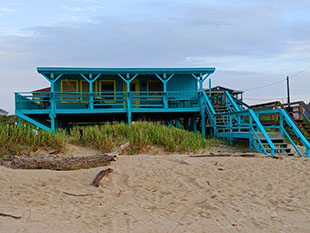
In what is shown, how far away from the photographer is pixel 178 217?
5.15 meters

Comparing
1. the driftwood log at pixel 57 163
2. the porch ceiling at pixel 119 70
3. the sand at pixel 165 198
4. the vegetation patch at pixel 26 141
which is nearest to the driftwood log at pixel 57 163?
the driftwood log at pixel 57 163

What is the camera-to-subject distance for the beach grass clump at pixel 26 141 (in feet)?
34.8

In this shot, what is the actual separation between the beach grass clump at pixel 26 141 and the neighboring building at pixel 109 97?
5954 mm

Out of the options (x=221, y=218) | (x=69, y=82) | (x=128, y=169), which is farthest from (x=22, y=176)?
(x=69, y=82)

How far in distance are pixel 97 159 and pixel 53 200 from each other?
242cm

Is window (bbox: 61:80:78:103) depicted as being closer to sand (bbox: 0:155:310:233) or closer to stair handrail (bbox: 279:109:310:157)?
sand (bbox: 0:155:310:233)

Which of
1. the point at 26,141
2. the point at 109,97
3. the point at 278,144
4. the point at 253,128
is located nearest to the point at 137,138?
the point at 26,141

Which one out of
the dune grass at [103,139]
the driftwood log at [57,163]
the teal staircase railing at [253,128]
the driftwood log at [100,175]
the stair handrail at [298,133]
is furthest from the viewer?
the teal staircase railing at [253,128]

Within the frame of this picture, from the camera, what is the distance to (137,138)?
12.0m

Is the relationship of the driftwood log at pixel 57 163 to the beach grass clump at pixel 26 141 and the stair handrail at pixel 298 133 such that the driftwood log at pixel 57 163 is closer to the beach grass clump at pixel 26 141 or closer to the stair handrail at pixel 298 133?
the beach grass clump at pixel 26 141

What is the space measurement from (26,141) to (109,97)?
9.48 m

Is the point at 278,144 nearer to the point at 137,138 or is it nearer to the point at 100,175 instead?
the point at 137,138

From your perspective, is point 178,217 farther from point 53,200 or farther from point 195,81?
point 195,81

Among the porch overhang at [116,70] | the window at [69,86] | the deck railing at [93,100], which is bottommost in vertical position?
the deck railing at [93,100]
